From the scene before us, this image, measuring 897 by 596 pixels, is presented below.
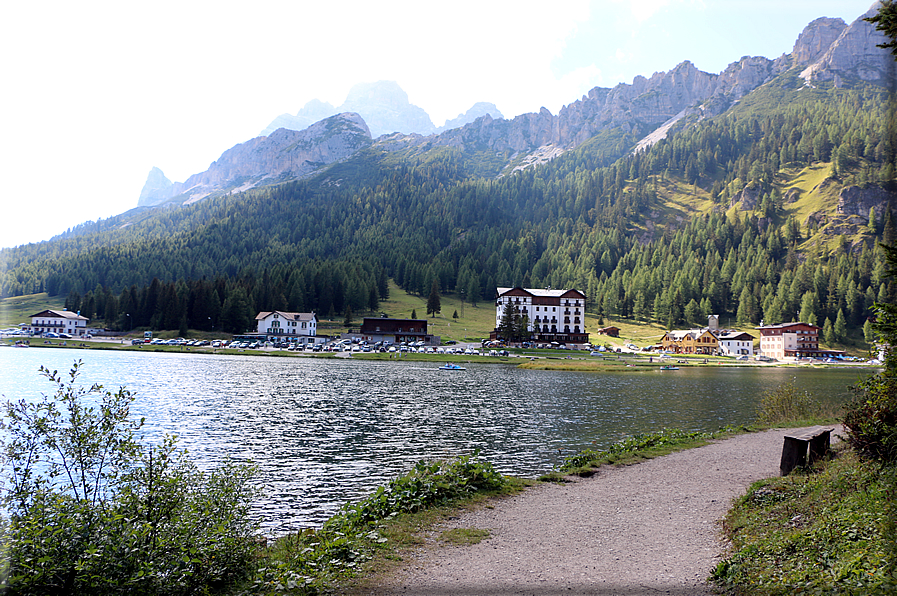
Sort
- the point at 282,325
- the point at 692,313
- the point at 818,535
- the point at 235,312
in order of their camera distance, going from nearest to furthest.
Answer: the point at 818,535 → the point at 235,312 → the point at 282,325 → the point at 692,313

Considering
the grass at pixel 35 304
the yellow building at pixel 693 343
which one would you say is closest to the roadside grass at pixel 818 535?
the yellow building at pixel 693 343

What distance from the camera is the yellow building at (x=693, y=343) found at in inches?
5871

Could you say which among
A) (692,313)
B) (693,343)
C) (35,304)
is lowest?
(693,343)

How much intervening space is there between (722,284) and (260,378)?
179 metres

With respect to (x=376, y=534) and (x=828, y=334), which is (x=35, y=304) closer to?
(x=376, y=534)

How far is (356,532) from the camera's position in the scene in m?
12.5

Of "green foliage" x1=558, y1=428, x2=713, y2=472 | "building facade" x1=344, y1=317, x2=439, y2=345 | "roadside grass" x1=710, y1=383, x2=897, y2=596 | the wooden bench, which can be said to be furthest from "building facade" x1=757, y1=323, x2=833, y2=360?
"roadside grass" x1=710, y1=383, x2=897, y2=596

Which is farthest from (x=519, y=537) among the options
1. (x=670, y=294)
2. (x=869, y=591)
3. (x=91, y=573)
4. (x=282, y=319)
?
(x=670, y=294)

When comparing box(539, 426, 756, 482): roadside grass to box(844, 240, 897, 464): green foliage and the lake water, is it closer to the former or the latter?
the lake water

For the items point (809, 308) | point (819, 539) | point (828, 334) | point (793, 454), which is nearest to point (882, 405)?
point (819, 539)

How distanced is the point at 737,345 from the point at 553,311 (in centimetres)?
5750

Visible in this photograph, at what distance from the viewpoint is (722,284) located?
190375 mm

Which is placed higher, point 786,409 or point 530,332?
point 530,332

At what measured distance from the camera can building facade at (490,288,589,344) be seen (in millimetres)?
150000
